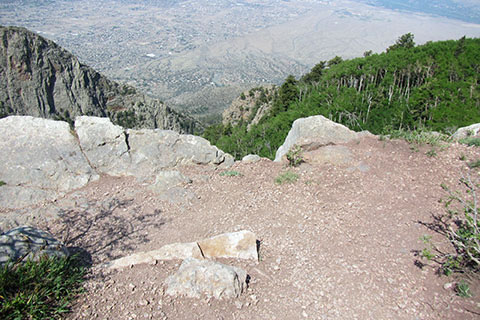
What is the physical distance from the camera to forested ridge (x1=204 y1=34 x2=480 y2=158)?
32.5 meters

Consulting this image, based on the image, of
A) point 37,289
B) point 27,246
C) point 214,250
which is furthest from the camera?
point 214,250

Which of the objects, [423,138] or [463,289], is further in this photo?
[423,138]

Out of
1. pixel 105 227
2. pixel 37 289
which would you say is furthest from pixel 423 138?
pixel 37 289

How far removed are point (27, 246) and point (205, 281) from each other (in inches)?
134

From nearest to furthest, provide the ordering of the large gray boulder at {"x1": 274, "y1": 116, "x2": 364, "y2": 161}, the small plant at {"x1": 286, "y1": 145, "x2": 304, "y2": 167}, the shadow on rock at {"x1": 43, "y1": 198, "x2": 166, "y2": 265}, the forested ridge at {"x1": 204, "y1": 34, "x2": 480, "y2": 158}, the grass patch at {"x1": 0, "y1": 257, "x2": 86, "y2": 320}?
the grass patch at {"x1": 0, "y1": 257, "x2": 86, "y2": 320} < the shadow on rock at {"x1": 43, "y1": 198, "x2": 166, "y2": 265} < the small plant at {"x1": 286, "y1": 145, "x2": 304, "y2": 167} < the large gray boulder at {"x1": 274, "y1": 116, "x2": 364, "y2": 161} < the forested ridge at {"x1": 204, "y1": 34, "x2": 480, "y2": 158}

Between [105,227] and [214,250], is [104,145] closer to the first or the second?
[105,227]

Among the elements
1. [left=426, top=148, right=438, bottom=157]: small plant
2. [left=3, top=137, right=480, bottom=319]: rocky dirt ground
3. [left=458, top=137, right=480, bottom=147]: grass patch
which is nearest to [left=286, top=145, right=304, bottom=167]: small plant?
[left=3, top=137, right=480, bottom=319]: rocky dirt ground

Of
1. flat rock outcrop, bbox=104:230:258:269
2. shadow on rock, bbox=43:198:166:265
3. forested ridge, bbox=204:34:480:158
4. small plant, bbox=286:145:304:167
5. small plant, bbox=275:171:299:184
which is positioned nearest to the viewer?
flat rock outcrop, bbox=104:230:258:269

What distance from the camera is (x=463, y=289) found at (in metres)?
5.52

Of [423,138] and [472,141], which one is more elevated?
[472,141]

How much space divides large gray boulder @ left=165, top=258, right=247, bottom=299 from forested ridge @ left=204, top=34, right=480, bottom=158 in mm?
26115

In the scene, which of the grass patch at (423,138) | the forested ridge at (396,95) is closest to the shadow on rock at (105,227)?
the grass patch at (423,138)

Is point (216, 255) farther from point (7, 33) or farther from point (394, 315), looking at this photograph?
point (7, 33)

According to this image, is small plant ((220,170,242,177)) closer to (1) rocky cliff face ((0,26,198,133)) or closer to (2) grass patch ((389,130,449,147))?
(2) grass patch ((389,130,449,147))
